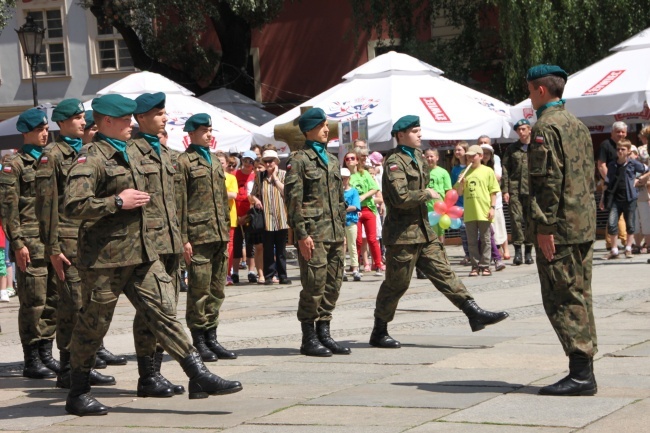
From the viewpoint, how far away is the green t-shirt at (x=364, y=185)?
18.0 metres

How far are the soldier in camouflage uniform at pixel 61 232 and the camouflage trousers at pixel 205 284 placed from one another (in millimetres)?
1329

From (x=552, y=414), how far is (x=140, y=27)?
Answer: 89.4ft

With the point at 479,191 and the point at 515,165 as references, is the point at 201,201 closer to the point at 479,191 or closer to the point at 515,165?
the point at 479,191

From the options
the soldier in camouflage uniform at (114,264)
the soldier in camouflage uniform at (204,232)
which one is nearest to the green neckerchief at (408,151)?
the soldier in camouflage uniform at (204,232)

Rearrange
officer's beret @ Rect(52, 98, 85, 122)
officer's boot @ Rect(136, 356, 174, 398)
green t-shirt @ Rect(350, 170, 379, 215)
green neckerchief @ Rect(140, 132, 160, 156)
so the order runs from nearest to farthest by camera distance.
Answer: officer's boot @ Rect(136, 356, 174, 398)
green neckerchief @ Rect(140, 132, 160, 156)
officer's beret @ Rect(52, 98, 85, 122)
green t-shirt @ Rect(350, 170, 379, 215)

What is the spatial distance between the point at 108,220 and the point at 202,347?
2634mm

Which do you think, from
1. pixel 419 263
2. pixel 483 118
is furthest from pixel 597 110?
pixel 419 263

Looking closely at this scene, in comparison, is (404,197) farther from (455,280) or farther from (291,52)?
(291,52)

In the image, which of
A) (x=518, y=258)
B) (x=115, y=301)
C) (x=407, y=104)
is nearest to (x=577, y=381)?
(x=115, y=301)

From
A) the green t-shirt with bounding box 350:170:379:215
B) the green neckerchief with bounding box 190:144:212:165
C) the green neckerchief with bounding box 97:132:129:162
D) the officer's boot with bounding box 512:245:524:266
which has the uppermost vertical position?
the green neckerchief with bounding box 97:132:129:162

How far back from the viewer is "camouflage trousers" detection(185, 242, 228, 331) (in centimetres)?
1032

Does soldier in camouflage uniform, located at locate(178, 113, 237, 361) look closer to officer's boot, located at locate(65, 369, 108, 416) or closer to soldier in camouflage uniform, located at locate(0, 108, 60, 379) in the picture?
soldier in camouflage uniform, located at locate(0, 108, 60, 379)

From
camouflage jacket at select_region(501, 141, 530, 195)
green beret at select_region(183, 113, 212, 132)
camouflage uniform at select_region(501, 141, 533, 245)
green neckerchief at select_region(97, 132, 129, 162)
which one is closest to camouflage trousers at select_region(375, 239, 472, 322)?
green beret at select_region(183, 113, 212, 132)

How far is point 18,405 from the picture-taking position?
8484mm
